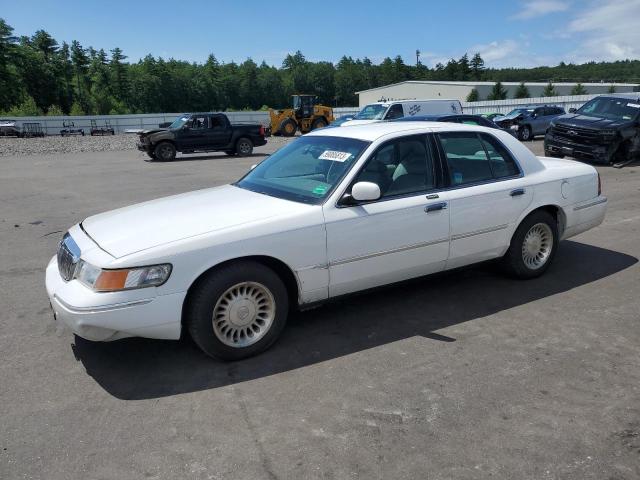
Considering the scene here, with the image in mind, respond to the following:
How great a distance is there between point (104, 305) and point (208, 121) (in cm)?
1910

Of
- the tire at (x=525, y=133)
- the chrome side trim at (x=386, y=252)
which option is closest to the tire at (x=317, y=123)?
the tire at (x=525, y=133)

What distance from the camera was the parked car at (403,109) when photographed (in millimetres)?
19797

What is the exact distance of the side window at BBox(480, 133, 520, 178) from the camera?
5000mm

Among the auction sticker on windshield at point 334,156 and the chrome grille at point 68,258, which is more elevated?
the auction sticker on windshield at point 334,156

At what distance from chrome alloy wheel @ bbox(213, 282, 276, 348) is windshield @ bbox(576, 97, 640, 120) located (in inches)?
558

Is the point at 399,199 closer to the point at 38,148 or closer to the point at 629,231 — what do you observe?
the point at 629,231

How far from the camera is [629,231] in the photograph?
7.34 metres

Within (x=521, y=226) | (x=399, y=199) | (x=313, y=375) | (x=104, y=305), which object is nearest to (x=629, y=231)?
(x=521, y=226)

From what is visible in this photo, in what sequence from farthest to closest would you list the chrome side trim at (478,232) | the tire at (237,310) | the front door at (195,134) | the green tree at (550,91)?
the green tree at (550,91), the front door at (195,134), the chrome side trim at (478,232), the tire at (237,310)

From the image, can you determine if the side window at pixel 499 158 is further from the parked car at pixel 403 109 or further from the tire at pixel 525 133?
the tire at pixel 525 133

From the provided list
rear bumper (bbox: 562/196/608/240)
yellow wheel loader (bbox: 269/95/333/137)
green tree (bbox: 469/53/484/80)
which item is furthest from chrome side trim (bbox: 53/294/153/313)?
green tree (bbox: 469/53/484/80)

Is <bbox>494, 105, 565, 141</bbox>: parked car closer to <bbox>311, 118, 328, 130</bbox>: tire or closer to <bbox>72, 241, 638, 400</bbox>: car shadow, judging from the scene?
<bbox>311, 118, 328, 130</bbox>: tire

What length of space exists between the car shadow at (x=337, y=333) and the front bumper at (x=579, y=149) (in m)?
9.67

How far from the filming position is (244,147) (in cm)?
2206
